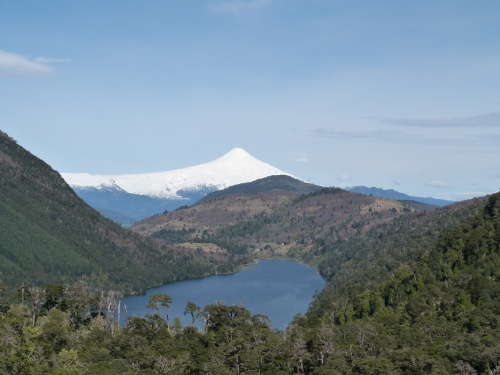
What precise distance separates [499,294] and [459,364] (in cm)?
4717

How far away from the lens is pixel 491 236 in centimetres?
19375

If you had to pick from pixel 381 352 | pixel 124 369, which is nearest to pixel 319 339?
pixel 381 352

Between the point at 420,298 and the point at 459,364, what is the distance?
188 feet

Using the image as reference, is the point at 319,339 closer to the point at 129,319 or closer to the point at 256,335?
the point at 256,335

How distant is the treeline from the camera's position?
352 feet

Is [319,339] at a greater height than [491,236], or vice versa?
[491,236]

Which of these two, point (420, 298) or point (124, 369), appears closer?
point (124, 369)

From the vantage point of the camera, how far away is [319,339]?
127688 mm

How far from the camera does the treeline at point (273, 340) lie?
10744cm

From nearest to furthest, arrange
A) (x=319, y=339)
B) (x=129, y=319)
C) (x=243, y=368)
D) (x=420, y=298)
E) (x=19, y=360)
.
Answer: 1. (x=19, y=360)
2. (x=243, y=368)
3. (x=319, y=339)
4. (x=129, y=319)
5. (x=420, y=298)

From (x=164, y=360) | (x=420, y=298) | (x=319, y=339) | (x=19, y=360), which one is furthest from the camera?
(x=420, y=298)

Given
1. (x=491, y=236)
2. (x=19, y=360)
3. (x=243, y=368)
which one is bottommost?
(x=243, y=368)

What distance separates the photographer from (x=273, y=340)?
128125 millimetres

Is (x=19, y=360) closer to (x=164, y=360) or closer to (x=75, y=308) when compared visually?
(x=164, y=360)
